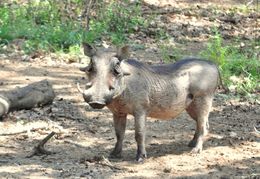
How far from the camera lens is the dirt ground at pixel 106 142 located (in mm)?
6031

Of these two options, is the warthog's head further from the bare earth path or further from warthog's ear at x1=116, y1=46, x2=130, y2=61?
the bare earth path

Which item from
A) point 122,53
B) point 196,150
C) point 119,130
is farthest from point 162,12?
point 122,53

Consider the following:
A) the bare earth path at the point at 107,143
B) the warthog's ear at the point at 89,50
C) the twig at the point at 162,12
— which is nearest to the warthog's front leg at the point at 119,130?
the bare earth path at the point at 107,143

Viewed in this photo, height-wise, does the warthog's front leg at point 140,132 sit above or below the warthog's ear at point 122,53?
below

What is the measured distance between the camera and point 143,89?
→ 6250 millimetres

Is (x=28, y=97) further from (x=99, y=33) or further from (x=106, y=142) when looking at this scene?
(x=99, y=33)

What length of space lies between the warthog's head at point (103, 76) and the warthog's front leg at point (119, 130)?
0.53m

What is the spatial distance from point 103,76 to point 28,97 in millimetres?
2503

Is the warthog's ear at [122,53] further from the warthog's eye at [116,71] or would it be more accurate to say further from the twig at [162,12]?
the twig at [162,12]

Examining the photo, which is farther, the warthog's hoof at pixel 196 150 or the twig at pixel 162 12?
the twig at pixel 162 12

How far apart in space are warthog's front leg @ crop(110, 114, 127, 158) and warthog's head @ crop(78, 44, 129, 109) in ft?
1.74

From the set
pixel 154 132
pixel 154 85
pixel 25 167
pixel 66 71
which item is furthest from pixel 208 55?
pixel 25 167

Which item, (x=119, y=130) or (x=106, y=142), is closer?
(x=119, y=130)

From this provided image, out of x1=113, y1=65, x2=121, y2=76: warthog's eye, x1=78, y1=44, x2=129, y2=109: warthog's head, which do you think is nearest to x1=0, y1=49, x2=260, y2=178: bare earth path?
x1=78, y1=44, x2=129, y2=109: warthog's head
